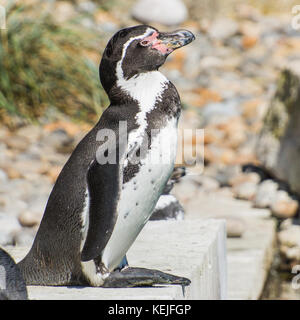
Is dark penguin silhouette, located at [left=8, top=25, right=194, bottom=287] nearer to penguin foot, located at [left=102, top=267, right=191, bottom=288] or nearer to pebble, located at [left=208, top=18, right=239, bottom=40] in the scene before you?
penguin foot, located at [left=102, top=267, right=191, bottom=288]

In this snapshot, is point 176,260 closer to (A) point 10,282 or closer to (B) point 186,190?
(A) point 10,282

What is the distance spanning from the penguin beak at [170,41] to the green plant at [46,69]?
455 cm

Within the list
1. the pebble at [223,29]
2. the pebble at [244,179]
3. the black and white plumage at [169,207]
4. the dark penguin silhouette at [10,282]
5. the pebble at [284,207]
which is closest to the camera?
the dark penguin silhouette at [10,282]

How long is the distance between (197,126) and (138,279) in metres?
6.13

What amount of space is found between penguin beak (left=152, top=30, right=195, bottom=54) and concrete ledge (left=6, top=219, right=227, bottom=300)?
881 millimetres

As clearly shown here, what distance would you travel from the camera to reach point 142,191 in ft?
9.82

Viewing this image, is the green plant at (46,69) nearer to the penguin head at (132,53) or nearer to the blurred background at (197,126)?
the blurred background at (197,126)

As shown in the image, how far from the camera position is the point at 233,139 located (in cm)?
857

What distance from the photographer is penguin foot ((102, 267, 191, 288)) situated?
10.0 ft

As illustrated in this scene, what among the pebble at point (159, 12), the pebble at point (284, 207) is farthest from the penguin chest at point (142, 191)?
the pebble at point (159, 12)

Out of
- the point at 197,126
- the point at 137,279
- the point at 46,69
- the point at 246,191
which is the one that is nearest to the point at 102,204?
the point at 137,279

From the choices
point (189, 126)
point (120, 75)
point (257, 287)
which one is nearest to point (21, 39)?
point (189, 126)

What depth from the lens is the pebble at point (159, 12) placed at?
12500 mm

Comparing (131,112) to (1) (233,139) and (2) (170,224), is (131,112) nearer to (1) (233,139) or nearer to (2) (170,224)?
(2) (170,224)
